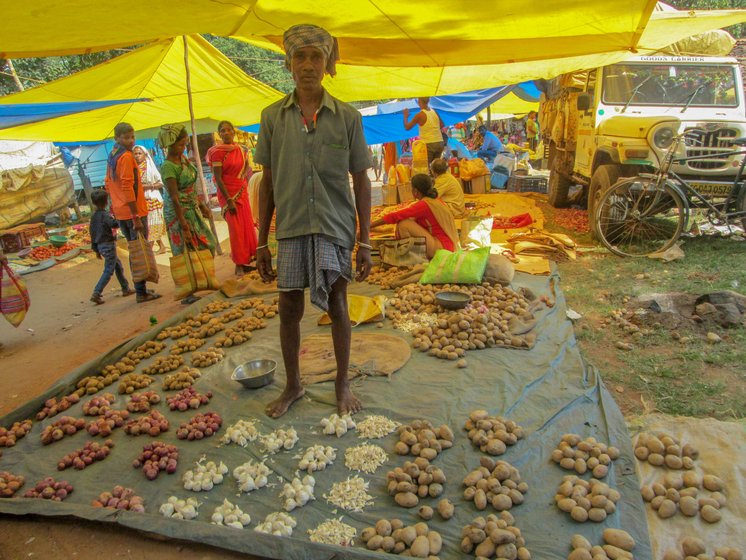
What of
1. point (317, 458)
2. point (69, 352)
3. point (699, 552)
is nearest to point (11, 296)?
point (69, 352)

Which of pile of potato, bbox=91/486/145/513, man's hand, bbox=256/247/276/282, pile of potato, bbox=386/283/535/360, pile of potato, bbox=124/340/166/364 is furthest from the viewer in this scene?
pile of potato, bbox=124/340/166/364

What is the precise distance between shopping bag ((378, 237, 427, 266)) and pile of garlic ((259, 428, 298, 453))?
317cm

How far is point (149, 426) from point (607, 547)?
7.71 feet

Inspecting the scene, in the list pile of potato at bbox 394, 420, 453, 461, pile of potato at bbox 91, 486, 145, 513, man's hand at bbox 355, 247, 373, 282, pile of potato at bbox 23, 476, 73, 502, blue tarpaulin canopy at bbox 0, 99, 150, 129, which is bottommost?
pile of potato at bbox 23, 476, 73, 502

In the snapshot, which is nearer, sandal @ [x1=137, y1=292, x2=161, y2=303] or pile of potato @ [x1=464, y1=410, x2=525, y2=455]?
pile of potato @ [x1=464, y1=410, x2=525, y2=455]

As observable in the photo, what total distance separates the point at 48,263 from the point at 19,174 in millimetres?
4756

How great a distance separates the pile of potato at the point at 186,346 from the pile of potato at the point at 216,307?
2.63 ft

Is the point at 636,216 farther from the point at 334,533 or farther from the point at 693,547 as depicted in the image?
the point at 334,533

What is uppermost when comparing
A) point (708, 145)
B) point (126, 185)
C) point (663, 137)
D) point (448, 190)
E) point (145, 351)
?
point (663, 137)

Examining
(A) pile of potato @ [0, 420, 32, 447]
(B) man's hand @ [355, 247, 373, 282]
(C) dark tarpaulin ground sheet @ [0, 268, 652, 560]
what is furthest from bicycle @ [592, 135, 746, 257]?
(A) pile of potato @ [0, 420, 32, 447]

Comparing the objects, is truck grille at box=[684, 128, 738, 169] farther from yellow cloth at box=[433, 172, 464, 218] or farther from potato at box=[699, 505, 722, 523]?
potato at box=[699, 505, 722, 523]

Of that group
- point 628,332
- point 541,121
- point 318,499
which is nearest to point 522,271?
point 628,332

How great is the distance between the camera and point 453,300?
4.16 meters

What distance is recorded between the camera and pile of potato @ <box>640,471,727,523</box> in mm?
1963
